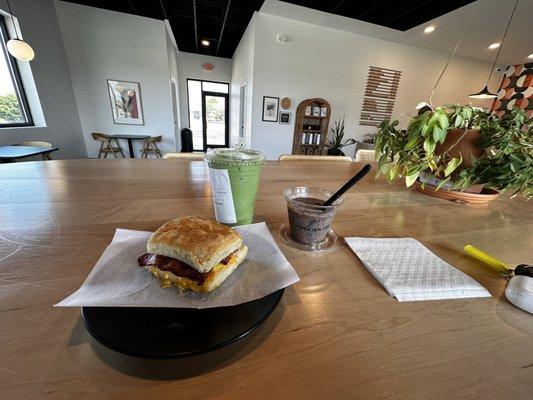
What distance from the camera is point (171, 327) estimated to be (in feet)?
0.95

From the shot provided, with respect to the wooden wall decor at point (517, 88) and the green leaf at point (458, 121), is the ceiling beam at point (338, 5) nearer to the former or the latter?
the green leaf at point (458, 121)

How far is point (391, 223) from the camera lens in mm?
694

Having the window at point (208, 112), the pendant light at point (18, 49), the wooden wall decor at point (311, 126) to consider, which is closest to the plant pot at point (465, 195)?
the wooden wall decor at point (311, 126)

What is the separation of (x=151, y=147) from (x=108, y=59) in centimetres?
161

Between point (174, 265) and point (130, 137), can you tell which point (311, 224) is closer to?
point (174, 265)

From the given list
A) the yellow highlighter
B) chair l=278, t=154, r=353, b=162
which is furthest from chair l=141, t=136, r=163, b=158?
the yellow highlighter

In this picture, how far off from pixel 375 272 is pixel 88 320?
49 cm

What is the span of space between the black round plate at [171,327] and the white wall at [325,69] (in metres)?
3.95

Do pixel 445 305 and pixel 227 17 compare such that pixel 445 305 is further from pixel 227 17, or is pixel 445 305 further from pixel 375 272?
pixel 227 17

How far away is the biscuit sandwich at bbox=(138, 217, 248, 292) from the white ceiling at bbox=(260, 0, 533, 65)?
4043 mm

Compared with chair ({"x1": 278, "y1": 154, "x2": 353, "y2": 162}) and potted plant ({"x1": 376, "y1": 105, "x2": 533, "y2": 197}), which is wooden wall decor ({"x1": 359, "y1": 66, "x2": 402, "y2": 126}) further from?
potted plant ({"x1": 376, "y1": 105, "x2": 533, "y2": 197})

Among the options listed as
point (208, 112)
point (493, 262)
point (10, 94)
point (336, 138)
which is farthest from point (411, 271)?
point (208, 112)

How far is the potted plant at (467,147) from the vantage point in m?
0.69

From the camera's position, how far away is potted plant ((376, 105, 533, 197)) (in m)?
0.69
